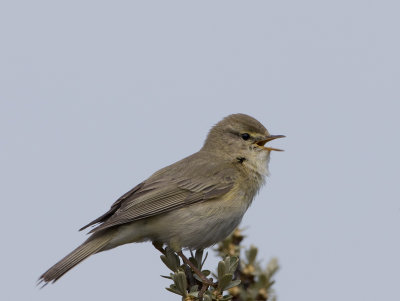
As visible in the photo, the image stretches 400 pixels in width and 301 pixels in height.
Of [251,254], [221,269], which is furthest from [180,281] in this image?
[251,254]

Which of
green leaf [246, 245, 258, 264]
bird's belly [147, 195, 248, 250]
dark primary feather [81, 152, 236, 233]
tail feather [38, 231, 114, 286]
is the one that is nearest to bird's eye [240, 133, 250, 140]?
dark primary feather [81, 152, 236, 233]

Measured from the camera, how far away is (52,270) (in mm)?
4469

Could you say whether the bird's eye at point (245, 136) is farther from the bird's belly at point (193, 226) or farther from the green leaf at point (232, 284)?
the green leaf at point (232, 284)

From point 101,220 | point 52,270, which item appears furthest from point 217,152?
point 52,270

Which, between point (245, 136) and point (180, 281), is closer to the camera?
point (180, 281)

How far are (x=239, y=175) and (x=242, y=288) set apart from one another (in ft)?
6.46

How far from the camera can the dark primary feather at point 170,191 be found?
16.2 ft

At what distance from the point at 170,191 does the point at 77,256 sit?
3.48 ft

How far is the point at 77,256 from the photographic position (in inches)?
185

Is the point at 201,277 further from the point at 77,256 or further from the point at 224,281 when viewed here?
the point at 77,256

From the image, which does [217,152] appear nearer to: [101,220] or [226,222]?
[226,222]

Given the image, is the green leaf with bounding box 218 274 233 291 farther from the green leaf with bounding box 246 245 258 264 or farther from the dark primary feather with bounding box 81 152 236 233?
the dark primary feather with bounding box 81 152 236 233

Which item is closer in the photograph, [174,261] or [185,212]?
[174,261]

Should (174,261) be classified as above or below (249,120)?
below
